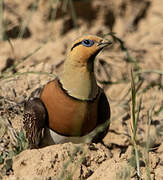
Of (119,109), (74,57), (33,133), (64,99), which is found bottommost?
(119,109)

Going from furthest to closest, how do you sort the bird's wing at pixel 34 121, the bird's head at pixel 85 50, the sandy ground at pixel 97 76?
the bird's head at pixel 85 50 → the bird's wing at pixel 34 121 → the sandy ground at pixel 97 76

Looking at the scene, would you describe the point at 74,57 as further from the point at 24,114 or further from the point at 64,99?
the point at 24,114

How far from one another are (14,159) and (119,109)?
2492 millimetres

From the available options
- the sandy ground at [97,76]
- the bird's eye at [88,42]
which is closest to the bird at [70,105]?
the bird's eye at [88,42]

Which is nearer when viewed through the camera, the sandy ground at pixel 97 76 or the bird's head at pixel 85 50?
the sandy ground at pixel 97 76

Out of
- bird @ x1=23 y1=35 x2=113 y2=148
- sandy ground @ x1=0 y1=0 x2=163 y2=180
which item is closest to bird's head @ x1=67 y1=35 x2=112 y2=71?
bird @ x1=23 y1=35 x2=113 y2=148

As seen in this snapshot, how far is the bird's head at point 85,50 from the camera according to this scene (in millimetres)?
4621

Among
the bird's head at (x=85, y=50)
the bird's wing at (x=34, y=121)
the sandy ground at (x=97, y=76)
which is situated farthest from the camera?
the bird's head at (x=85, y=50)

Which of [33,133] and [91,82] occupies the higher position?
[91,82]

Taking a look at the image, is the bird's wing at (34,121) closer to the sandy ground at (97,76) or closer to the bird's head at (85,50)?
the sandy ground at (97,76)

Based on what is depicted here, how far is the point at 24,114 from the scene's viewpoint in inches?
183

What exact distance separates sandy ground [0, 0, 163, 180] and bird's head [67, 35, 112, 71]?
0.48 meters

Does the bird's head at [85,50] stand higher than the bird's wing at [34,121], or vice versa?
the bird's head at [85,50]

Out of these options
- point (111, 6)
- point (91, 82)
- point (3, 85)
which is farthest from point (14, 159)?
point (111, 6)
